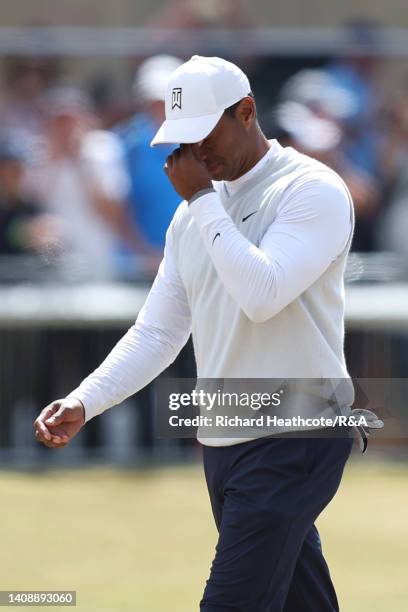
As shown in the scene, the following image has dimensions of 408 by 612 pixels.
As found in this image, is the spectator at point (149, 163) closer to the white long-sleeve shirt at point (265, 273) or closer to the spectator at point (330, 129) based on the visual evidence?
the spectator at point (330, 129)

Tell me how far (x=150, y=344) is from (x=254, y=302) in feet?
2.28

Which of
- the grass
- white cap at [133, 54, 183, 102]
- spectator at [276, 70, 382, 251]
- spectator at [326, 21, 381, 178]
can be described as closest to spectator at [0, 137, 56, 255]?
white cap at [133, 54, 183, 102]

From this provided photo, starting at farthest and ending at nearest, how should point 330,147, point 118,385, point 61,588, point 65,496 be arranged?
point 330,147, point 65,496, point 61,588, point 118,385

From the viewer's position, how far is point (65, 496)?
28.7 ft

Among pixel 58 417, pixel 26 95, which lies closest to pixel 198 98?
pixel 58 417

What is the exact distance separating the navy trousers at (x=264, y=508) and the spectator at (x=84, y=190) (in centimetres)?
522

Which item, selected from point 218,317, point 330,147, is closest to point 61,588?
point 218,317

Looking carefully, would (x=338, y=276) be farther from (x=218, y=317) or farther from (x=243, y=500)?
(x=243, y=500)

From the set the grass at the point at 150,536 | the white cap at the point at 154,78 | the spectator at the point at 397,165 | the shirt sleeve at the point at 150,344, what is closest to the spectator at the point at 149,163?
the white cap at the point at 154,78

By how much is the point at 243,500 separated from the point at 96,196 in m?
5.45

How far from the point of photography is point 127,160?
364 inches

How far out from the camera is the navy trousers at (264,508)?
3.99 m

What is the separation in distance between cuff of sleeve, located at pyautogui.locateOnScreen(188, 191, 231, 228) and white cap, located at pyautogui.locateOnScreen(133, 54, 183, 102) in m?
5.26

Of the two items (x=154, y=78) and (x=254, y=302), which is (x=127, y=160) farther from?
(x=254, y=302)
